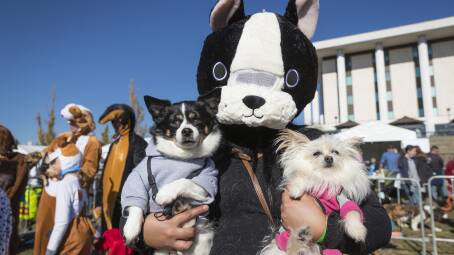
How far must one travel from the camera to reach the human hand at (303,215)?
1.84 m

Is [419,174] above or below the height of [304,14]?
below

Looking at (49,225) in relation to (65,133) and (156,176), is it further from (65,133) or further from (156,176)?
(156,176)

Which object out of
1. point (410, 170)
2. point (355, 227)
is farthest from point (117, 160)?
point (410, 170)

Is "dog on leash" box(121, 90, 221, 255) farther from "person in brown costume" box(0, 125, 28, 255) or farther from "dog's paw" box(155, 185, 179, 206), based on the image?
"person in brown costume" box(0, 125, 28, 255)

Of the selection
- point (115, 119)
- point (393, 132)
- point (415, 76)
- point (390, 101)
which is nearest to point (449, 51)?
point (415, 76)

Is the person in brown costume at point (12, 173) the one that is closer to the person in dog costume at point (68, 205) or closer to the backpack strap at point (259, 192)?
the person in dog costume at point (68, 205)

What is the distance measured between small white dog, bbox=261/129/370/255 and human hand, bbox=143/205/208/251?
0.48m

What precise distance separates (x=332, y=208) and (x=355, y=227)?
0.23 metres

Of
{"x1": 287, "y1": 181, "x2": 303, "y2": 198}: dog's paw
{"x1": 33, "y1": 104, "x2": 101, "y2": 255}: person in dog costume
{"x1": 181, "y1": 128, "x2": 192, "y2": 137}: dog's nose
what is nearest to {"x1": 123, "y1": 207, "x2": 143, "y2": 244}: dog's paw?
{"x1": 181, "y1": 128, "x2": 192, "y2": 137}: dog's nose

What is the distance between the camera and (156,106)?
2.56 m

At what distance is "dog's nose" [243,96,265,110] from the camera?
2.04 meters

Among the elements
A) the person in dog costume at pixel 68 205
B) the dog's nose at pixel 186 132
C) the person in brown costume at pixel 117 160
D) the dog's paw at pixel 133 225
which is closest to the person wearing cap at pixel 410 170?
the person in brown costume at pixel 117 160

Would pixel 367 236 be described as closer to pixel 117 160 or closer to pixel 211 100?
pixel 211 100

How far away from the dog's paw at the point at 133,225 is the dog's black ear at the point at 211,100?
862 millimetres
